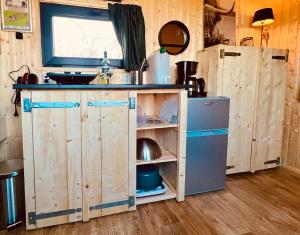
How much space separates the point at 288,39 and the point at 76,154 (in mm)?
2948

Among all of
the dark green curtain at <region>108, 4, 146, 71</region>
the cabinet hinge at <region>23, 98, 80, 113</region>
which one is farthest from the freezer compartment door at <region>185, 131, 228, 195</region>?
the cabinet hinge at <region>23, 98, 80, 113</region>

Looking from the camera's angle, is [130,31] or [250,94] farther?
[250,94]

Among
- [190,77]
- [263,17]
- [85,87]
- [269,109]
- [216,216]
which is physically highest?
[263,17]

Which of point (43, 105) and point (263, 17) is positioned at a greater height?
point (263, 17)

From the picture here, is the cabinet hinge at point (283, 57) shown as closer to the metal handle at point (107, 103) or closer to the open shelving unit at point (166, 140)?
the open shelving unit at point (166, 140)

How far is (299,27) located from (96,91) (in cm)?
265

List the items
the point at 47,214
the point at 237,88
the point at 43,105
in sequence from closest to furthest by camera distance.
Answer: the point at 43,105 < the point at 47,214 < the point at 237,88

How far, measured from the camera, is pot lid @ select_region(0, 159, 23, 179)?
1703 mm

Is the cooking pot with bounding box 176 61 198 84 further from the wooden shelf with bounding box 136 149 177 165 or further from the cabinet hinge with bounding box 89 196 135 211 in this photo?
the cabinet hinge with bounding box 89 196 135 211

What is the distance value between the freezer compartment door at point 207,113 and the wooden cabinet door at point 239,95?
0.34m

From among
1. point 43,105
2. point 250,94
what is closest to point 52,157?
point 43,105

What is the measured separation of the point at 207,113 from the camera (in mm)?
2182

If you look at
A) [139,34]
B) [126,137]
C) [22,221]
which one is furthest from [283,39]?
[22,221]

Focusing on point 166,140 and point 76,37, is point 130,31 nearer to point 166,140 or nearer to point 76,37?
point 76,37
